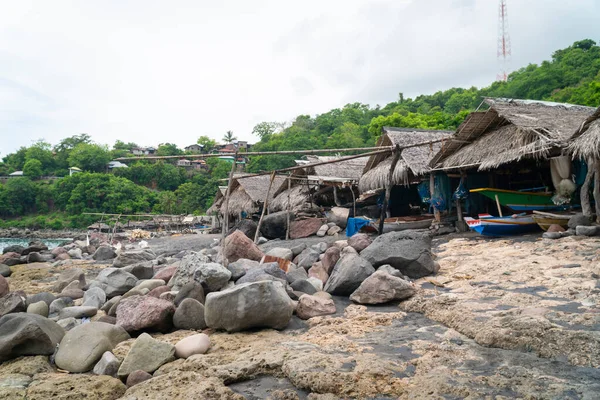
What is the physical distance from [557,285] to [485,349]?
2.45 m

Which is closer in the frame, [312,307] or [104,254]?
[312,307]

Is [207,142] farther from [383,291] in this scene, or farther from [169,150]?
[383,291]

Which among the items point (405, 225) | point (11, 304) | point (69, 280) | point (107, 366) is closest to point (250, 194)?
point (405, 225)

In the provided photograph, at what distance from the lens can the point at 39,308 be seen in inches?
237

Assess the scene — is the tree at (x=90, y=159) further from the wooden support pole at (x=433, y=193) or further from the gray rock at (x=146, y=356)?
the gray rock at (x=146, y=356)

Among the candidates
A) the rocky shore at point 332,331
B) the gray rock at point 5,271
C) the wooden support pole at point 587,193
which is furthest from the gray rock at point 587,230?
the gray rock at point 5,271

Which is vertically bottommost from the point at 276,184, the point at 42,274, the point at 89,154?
the point at 42,274

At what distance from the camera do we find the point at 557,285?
523 centimetres

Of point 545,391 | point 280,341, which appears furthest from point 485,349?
point 280,341

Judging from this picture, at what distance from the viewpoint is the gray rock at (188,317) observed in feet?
16.0

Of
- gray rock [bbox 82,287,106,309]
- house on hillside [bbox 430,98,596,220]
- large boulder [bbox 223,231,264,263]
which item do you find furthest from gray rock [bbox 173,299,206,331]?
house on hillside [bbox 430,98,596,220]

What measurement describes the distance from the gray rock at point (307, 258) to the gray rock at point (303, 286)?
1.75 m

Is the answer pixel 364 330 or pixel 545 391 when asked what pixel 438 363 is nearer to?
pixel 545 391

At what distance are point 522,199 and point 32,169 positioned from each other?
226 ft
